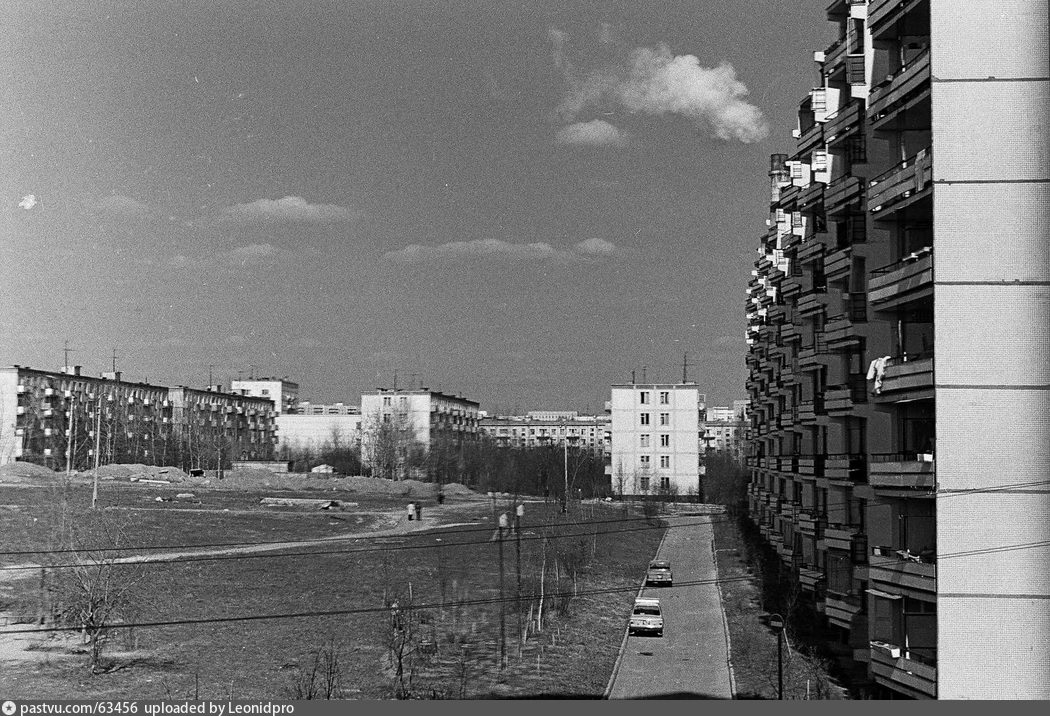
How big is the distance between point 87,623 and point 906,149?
14.6 m

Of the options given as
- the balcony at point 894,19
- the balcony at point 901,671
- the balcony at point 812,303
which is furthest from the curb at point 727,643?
A: the balcony at point 894,19

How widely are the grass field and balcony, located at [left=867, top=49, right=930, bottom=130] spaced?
925 centimetres

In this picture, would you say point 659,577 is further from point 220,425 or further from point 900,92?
point 220,425

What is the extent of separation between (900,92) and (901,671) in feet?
20.2

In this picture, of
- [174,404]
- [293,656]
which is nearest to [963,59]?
[293,656]

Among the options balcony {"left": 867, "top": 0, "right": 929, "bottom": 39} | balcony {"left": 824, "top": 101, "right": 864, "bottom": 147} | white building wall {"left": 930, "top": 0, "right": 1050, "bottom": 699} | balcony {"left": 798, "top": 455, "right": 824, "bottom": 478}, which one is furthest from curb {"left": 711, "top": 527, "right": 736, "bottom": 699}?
balcony {"left": 867, "top": 0, "right": 929, "bottom": 39}

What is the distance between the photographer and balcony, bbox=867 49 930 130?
10141 millimetres

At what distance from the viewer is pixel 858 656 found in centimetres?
1260

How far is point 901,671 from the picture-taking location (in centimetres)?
1038

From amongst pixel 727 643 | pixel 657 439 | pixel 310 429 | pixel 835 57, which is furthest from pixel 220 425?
pixel 835 57

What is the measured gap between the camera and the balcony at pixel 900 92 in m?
10.1

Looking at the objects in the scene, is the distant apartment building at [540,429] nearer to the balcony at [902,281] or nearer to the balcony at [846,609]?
the balcony at [846,609]

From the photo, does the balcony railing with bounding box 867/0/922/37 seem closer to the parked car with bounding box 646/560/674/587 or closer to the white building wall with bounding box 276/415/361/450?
the parked car with bounding box 646/560/674/587

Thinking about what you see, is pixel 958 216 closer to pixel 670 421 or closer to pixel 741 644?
pixel 741 644
